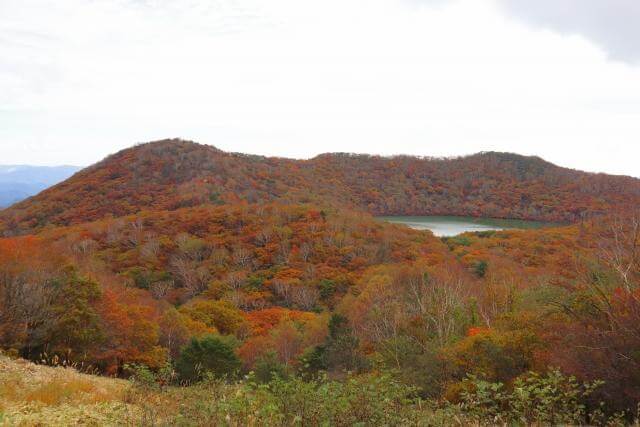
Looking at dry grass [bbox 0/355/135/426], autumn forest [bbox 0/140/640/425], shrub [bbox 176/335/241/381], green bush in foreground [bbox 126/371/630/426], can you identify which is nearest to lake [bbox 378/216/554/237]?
autumn forest [bbox 0/140/640/425]

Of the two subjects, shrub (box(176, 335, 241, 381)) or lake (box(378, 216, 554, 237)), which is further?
lake (box(378, 216, 554, 237))

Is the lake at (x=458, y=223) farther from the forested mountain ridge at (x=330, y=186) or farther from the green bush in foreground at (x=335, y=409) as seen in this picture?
the green bush in foreground at (x=335, y=409)

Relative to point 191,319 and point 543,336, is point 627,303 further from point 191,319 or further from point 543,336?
point 191,319

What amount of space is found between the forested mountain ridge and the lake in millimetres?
4737

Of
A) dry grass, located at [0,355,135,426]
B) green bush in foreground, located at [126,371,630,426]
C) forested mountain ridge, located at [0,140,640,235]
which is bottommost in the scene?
dry grass, located at [0,355,135,426]

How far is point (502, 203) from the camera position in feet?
455

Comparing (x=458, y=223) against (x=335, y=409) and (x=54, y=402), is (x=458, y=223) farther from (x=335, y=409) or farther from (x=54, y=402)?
(x=335, y=409)

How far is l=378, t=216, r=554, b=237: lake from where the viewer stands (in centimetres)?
11058

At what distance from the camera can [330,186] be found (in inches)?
5561

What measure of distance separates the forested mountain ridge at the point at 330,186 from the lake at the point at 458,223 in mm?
4737

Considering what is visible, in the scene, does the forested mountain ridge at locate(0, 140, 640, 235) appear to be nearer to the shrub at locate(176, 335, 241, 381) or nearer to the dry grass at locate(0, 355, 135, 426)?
the shrub at locate(176, 335, 241, 381)

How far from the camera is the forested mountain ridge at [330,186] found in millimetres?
90500

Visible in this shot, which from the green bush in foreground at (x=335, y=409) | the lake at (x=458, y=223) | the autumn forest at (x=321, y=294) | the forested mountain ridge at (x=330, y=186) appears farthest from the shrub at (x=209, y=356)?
the lake at (x=458, y=223)

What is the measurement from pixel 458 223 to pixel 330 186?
39984mm
